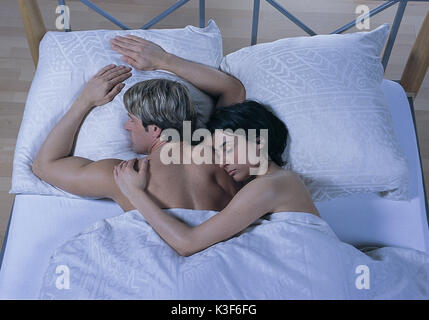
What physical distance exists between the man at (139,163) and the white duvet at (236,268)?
0.07 metres

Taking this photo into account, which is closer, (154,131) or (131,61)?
(154,131)

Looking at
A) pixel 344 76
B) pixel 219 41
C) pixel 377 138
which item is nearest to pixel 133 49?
pixel 219 41

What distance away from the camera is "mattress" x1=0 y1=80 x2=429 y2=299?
1.35m

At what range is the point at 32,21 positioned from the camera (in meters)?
1.61

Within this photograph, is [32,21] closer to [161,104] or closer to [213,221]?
[161,104]

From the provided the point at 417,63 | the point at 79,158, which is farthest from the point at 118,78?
the point at 417,63

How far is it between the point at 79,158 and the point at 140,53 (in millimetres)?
384

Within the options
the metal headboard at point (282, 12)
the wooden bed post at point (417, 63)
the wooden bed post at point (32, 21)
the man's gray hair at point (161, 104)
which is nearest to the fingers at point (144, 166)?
the man's gray hair at point (161, 104)

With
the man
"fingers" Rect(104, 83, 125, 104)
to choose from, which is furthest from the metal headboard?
"fingers" Rect(104, 83, 125, 104)

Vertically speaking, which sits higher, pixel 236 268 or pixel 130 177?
pixel 130 177

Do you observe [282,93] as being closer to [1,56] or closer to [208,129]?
[208,129]

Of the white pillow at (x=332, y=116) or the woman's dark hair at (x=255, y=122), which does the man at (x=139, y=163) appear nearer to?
the woman's dark hair at (x=255, y=122)

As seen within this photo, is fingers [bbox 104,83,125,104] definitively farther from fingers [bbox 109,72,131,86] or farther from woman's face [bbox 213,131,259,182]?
woman's face [bbox 213,131,259,182]
